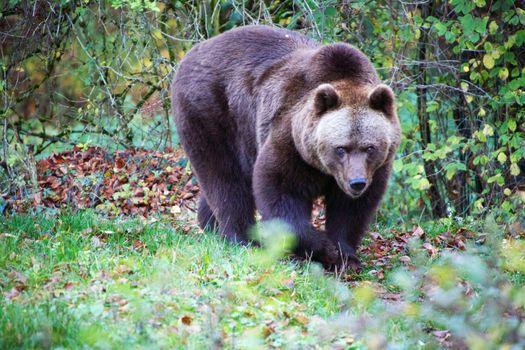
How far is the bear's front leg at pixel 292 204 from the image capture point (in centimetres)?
651

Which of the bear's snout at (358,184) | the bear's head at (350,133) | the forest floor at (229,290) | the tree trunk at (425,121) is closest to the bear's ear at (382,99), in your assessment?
the bear's head at (350,133)

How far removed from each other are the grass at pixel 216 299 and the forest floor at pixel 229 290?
0.04ft

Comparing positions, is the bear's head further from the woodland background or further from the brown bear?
the woodland background

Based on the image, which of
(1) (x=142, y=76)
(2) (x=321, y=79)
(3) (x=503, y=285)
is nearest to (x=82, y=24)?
(1) (x=142, y=76)

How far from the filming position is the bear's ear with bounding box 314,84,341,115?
6.27 meters

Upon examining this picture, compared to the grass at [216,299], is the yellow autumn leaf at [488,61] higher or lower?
higher

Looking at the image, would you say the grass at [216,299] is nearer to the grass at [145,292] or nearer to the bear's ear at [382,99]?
the grass at [145,292]

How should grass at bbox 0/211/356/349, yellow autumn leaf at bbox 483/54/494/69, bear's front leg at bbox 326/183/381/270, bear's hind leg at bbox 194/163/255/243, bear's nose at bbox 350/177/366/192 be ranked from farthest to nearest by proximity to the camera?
yellow autumn leaf at bbox 483/54/494/69
bear's hind leg at bbox 194/163/255/243
bear's front leg at bbox 326/183/381/270
bear's nose at bbox 350/177/366/192
grass at bbox 0/211/356/349

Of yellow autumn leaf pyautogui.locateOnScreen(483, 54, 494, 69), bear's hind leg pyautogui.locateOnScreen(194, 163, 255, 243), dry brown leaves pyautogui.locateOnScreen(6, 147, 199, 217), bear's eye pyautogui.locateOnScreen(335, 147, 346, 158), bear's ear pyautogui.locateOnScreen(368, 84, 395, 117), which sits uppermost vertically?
bear's ear pyautogui.locateOnScreen(368, 84, 395, 117)

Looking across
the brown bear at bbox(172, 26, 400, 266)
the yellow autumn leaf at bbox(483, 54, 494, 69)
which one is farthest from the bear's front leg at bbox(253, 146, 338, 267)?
the yellow autumn leaf at bbox(483, 54, 494, 69)

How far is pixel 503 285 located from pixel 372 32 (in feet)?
23.6

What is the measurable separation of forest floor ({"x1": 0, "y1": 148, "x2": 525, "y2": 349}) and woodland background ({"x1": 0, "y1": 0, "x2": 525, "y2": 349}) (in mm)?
16

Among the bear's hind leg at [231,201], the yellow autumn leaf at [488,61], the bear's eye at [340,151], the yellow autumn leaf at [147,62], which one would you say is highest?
the yellow autumn leaf at [488,61]

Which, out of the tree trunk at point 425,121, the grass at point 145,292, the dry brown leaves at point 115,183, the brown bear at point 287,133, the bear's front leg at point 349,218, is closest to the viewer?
the grass at point 145,292
